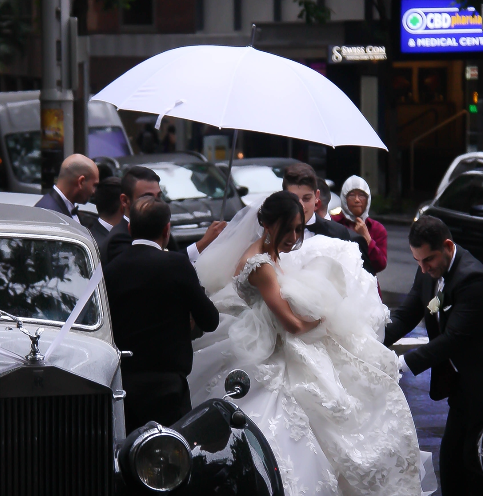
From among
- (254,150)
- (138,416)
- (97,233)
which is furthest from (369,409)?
(254,150)

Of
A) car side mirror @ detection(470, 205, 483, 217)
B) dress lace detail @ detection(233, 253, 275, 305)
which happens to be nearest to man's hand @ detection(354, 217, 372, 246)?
dress lace detail @ detection(233, 253, 275, 305)

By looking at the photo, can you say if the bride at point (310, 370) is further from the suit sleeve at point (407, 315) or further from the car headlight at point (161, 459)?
the car headlight at point (161, 459)

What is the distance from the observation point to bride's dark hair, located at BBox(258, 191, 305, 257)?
5187mm

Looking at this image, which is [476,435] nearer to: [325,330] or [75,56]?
[325,330]

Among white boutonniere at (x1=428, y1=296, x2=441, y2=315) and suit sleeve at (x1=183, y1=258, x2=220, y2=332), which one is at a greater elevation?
suit sleeve at (x1=183, y1=258, x2=220, y2=332)

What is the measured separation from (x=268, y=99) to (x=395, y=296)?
7.68m

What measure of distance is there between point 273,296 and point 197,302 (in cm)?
56

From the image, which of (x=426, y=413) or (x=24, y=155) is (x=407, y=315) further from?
(x=24, y=155)

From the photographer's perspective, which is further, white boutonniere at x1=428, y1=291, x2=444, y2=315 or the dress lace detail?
white boutonniere at x1=428, y1=291, x2=444, y2=315

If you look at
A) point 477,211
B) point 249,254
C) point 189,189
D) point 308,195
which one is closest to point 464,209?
point 477,211

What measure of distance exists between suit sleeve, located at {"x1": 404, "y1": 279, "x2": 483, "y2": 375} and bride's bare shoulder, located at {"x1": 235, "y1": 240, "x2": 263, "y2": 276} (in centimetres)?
108

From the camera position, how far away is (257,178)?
1652 cm

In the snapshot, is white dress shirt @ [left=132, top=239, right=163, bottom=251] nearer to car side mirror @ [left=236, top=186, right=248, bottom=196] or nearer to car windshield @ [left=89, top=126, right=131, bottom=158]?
car side mirror @ [left=236, top=186, right=248, bottom=196]

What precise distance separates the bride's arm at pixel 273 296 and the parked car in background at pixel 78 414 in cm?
91
